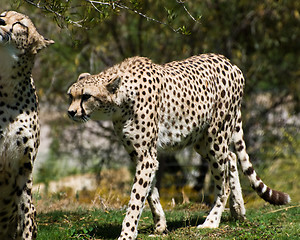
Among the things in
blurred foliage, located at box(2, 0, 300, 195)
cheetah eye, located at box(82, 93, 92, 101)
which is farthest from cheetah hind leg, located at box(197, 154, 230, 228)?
blurred foliage, located at box(2, 0, 300, 195)

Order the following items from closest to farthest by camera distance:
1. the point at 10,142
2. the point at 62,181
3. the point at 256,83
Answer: the point at 10,142
the point at 256,83
the point at 62,181

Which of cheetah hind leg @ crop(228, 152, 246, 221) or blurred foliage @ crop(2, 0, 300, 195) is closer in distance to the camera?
cheetah hind leg @ crop(228, 152, 246, 221)

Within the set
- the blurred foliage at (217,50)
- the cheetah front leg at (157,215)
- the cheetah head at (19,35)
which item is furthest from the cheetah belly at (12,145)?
the blurred foliage at (217,50)

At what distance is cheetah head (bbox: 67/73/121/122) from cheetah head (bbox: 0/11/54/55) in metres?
0.90

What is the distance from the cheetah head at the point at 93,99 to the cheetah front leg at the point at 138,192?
0.55 metres

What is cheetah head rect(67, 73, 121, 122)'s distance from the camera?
4879 mm

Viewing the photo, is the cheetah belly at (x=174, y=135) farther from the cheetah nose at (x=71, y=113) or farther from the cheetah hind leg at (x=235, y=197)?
the cheetah nose at (x=71, y=113)

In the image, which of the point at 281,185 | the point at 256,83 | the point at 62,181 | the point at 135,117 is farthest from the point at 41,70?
the point at 135,117

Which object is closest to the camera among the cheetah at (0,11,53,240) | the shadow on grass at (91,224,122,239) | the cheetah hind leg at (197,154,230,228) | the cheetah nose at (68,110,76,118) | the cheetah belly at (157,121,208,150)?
the cheetah at (0,11,53,240)

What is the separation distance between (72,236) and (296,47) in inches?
282

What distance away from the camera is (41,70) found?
10062 millimetres

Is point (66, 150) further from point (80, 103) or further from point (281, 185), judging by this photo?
point (80, 103)

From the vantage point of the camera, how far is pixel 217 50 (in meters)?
9.54

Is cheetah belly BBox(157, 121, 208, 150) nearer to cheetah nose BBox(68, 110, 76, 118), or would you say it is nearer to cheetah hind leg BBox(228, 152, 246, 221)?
cheetah hind leg BBox(228, 152, 246, 221)
